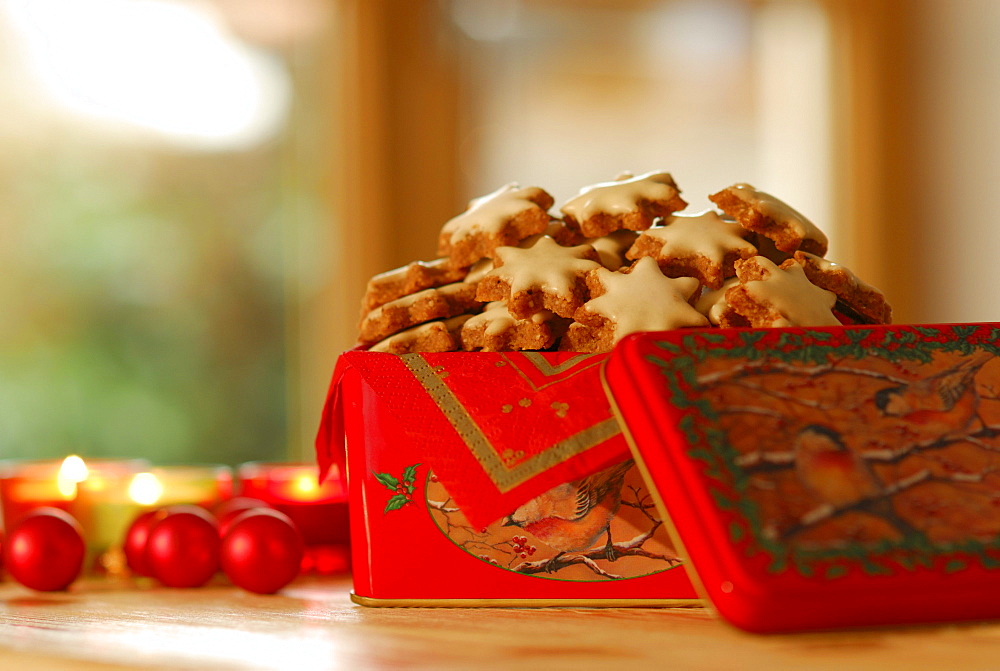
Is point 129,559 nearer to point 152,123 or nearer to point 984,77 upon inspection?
point 152,123

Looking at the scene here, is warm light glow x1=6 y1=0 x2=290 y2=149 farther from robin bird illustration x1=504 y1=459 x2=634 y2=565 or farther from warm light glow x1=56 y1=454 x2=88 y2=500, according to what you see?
robin bird illustration x1=504 y1=459 x2=634 y2=565

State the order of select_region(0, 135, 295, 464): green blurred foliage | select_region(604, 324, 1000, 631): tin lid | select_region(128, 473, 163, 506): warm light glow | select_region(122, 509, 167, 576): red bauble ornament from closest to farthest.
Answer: select_region(604, 324, 1000, 631): tin lid, select_region(122, 509, 167, 576): red bauble ornament, select_region(128, 473, 163, 506): warm light glow, select_region(0, 135, 295, 464): green blurred foliage

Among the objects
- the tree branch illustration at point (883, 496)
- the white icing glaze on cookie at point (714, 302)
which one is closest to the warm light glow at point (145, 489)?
the white icing glaze on cookie at point (714, 302)

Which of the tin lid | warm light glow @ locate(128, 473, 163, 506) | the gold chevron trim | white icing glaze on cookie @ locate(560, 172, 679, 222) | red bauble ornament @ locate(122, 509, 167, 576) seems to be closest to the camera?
the tin lid

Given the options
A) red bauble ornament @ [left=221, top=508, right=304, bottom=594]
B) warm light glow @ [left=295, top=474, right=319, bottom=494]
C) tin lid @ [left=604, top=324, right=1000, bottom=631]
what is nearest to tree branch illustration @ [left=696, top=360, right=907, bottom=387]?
tin lid @ [left=604, top=324, right=1000, bottom=631]

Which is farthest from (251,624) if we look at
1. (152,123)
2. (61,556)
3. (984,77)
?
(984,77)

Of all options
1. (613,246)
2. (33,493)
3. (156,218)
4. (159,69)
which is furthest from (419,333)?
(159,69)
